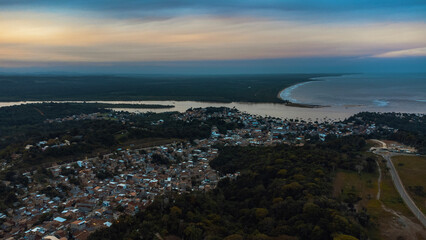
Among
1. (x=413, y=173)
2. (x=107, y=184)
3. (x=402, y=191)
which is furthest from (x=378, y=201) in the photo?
(x=107, y=184)

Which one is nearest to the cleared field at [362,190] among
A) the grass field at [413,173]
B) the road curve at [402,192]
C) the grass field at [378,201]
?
the grass field at [378,201]

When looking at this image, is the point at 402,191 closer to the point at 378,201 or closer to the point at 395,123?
the point at 378,201

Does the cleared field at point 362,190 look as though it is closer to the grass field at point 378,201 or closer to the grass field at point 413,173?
the grass field at point 378,201

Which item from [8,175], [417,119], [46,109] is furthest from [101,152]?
[417,119]

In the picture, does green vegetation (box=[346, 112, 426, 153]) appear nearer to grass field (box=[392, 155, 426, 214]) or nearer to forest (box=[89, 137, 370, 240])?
grass field (box=[392, 155, 426, 214])

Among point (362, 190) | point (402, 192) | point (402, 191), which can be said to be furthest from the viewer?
point (362, 190)
